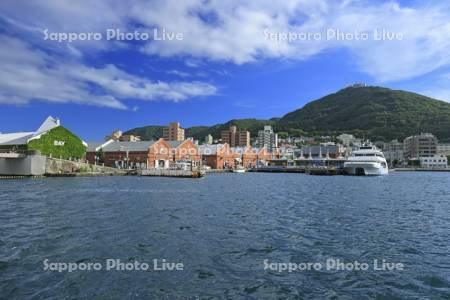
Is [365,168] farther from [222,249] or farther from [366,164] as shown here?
[222,249]

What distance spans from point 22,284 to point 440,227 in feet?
58.9

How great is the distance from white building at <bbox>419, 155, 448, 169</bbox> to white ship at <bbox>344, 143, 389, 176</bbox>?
75.7 metres

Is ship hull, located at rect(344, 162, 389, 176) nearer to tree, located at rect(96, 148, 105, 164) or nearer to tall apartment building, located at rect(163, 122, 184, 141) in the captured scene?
tree, located at rect(96, 148, 105, 164)

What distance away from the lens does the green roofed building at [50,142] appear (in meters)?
79.7

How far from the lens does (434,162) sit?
6275 inches

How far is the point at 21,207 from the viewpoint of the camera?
24188 millimetres

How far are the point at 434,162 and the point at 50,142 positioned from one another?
14804cm

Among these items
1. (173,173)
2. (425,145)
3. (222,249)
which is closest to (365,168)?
(173,173)

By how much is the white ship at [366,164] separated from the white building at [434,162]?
2979 inches

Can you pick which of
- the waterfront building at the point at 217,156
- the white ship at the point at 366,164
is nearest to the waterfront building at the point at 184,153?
the waterfront building at the point at 217,156

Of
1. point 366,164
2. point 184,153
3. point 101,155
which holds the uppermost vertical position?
point 184,153

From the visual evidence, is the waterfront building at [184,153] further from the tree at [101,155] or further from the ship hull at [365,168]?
the ship hull at [365,168]

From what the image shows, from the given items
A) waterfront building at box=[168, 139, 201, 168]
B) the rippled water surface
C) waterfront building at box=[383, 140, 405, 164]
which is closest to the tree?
waterfront building at box=[168, 139, 201, 168]

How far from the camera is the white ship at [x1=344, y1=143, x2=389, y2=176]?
295 feet
